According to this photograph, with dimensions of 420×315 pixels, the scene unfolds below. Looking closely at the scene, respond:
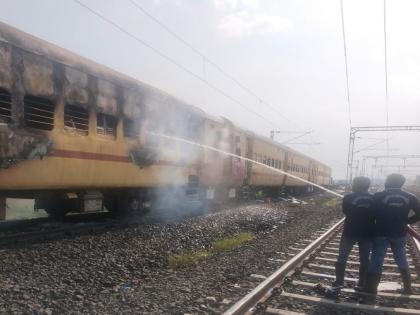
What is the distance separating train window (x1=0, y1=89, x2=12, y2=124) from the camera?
748cm

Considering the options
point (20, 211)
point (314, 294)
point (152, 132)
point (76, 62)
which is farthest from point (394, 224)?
point (20, 211)

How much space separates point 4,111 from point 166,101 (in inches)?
223

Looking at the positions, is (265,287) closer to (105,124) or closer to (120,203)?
(105,124)

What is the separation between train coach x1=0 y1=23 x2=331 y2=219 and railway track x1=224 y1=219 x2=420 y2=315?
15.3 feet

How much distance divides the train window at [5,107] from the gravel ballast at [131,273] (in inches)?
85.7

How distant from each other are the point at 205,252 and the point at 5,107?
4.33 meters

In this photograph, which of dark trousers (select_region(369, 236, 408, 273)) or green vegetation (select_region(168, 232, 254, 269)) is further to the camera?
green vegetation (select_region(168, 232, 254, 269))

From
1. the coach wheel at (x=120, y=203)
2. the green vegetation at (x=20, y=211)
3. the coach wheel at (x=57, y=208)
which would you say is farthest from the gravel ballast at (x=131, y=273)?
the green vegetation at (x=20, y=211)

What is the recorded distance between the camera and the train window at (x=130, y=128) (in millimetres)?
10789

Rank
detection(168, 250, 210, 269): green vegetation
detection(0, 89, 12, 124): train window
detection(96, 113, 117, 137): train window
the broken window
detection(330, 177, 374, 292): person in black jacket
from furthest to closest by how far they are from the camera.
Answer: the broken window < detection(96, 113, 117, 137): train window < detection(0, 89, 12, 124): train window < detection(168, 250, 210, 269): green vegetation < detection(330, 177, 374, 292): person in black jacket

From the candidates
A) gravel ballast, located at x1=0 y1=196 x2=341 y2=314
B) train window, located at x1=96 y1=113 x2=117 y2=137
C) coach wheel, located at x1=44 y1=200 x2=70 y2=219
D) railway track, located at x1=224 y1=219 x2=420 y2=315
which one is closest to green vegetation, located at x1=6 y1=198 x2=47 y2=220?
coach wheel, located at x1=44 y1=200 x2=70 y2=219

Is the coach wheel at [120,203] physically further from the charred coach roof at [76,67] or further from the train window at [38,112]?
the train window at [38,112]

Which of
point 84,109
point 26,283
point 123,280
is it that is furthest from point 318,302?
point 84,109

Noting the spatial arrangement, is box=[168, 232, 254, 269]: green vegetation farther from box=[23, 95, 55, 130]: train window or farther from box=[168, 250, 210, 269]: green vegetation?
box=[23, 95, 55, 130]: train window
